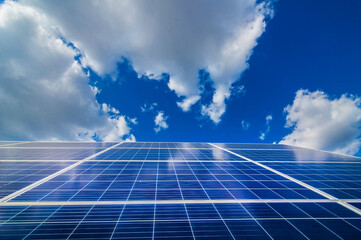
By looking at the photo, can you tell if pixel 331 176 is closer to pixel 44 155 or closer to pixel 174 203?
pixel 174 203

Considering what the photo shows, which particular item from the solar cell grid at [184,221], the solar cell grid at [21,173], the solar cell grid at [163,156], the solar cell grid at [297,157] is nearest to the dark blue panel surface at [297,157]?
the solar cell grid at [297,157]

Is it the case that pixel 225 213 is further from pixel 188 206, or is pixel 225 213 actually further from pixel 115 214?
pixel 115 214

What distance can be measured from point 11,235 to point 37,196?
3086 mm

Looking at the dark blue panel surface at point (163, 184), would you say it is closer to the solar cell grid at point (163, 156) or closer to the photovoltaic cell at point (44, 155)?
the solar cell grid at point (163, 156)

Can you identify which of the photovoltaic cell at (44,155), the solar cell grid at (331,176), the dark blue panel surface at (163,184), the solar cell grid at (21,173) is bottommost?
the solar cell grid at (331,176)

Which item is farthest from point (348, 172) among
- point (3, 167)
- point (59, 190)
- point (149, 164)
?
point (3, 167)

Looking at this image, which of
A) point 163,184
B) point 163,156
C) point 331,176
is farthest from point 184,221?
point 331,176

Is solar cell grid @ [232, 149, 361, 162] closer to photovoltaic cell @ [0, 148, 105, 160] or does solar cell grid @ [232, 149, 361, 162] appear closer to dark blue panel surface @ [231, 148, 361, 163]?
dark blue panel surface @ [231, 148, 361, 163]

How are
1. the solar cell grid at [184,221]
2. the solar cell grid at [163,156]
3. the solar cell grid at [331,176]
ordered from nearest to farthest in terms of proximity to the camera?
the solar cell grid at [184,221] < the solar cell grid at [331,176] < the solar cell grid at [163,156]

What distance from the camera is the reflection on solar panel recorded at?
245 inches

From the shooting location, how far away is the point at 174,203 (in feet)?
26.6

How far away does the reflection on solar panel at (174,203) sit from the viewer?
6219 mm

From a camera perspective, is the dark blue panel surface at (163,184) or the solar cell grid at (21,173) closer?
the dark blue panel surface at (163,184)

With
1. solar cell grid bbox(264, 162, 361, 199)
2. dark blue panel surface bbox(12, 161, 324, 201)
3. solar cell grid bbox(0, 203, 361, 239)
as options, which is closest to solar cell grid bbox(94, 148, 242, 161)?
dark blue panel surface bbox(12, 161, 324, 201)
